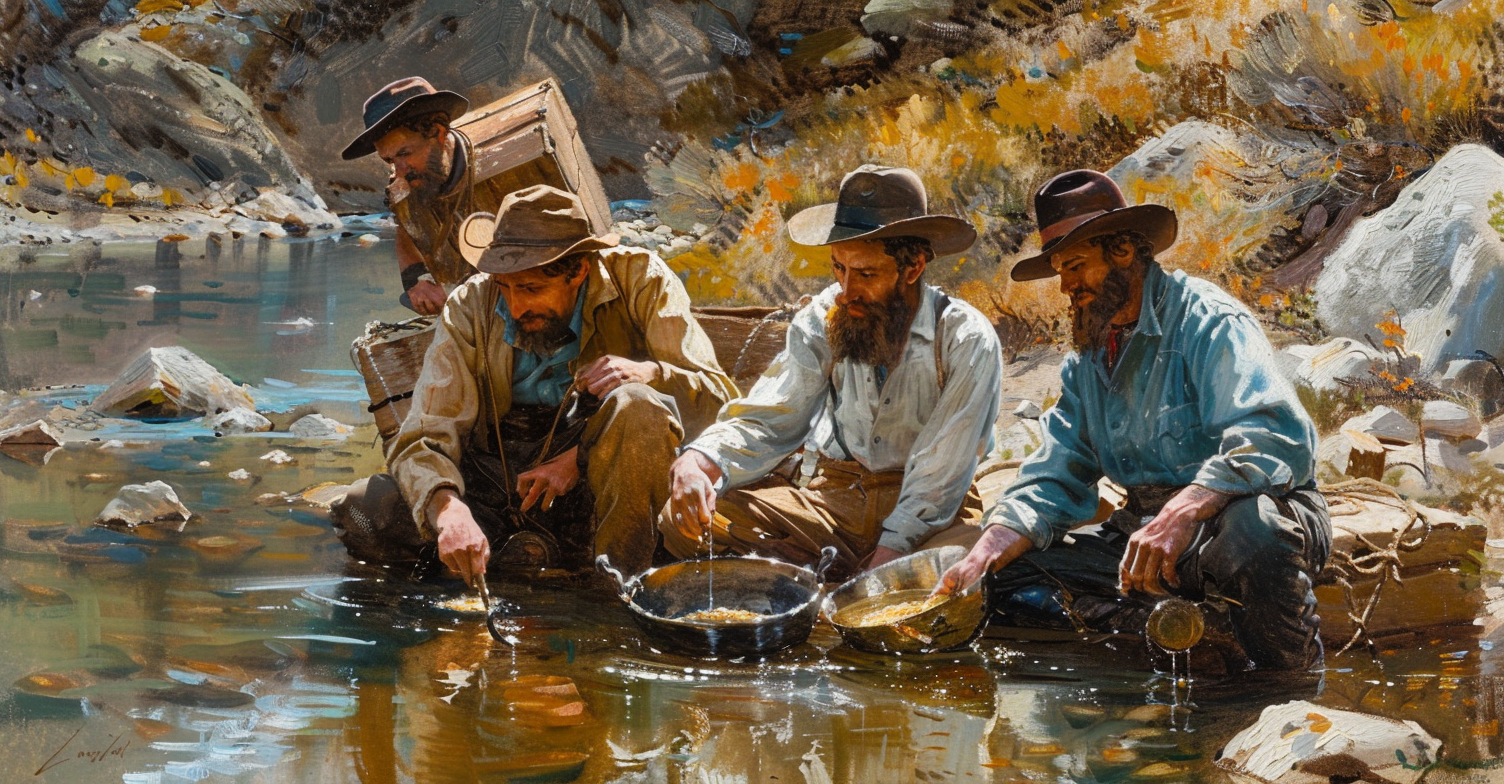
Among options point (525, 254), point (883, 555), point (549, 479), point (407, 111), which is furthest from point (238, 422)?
point (883, 555)

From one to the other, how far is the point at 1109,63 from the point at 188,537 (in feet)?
14.8

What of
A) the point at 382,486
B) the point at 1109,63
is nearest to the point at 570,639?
the point at 382,486

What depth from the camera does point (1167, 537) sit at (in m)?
→ 3.52

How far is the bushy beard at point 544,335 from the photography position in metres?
4.53

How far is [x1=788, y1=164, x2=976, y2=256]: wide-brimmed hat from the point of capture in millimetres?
4059

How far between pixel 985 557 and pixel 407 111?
3019mm

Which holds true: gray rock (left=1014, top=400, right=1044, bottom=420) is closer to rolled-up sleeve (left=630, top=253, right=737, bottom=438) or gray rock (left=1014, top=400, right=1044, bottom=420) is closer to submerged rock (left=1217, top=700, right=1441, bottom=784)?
rolled-up sleeve (left=630, top=253, right=737, bottom=438)

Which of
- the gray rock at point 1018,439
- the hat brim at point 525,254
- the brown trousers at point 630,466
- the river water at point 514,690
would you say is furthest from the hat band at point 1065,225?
the gray rock at point 1018,439

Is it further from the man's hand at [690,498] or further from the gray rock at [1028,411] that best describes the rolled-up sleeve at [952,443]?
the gray rock at [1028,411]

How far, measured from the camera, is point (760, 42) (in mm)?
8492

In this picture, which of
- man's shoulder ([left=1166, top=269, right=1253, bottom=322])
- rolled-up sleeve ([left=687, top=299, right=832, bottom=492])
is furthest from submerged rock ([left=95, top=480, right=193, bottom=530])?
man's shoulder ([left=1166, top=269, right=1253, bottom=322])

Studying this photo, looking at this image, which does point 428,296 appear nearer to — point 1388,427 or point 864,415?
point 864,415

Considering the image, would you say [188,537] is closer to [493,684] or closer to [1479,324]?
[493,684]

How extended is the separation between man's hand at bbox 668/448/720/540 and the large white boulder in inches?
113
